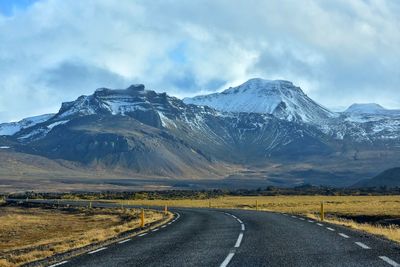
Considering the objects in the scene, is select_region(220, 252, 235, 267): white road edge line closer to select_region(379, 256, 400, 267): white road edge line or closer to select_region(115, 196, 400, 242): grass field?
select_region(379, 256, 400, 267): white road edge line

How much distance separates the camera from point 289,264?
16547 millimetres

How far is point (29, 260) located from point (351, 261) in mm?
11204

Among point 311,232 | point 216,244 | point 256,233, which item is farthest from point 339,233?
point 216,244

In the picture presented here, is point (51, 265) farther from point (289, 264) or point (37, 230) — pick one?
point (37, 230)

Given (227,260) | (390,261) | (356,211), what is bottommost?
(227,260)

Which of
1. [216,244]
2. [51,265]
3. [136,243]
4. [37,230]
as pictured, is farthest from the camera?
[37,230]

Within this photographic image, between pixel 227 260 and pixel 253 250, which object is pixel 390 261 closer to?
pixel 227 260

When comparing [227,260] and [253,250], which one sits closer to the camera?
[227,260]

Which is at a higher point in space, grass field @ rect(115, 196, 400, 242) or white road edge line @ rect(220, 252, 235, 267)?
grass field @ rect(115, 196, 400, 242)

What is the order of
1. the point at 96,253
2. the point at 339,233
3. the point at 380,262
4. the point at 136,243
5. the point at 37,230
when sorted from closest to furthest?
the point at 380,262 < the point at 96,253 < the point at 136,243 < the point at 339,233 < the point at 37,230

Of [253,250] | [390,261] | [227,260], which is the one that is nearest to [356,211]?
[253,250]

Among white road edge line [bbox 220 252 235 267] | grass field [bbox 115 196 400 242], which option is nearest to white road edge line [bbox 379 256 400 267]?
white road edge line [bbox 220 252 235 267]

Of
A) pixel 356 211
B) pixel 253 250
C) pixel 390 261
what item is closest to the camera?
pixel 390 261

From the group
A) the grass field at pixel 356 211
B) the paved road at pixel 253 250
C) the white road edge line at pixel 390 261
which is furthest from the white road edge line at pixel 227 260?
the grass field at pixel 356 211
